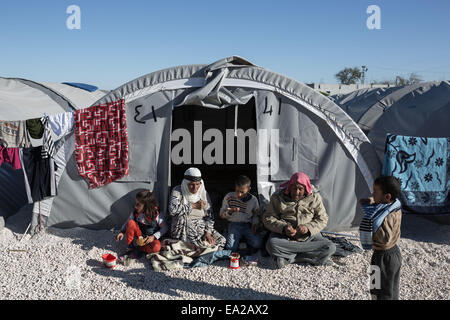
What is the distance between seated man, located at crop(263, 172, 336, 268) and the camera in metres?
4.23

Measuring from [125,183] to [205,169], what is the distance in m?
2.67

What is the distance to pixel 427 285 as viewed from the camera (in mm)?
3830

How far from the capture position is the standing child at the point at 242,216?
4609 millimetres

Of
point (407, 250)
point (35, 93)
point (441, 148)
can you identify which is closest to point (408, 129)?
point (441, 148)

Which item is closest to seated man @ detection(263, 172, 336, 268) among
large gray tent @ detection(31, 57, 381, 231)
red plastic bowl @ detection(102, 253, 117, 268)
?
large gray tent @ detection(31, 57, 381, 231)

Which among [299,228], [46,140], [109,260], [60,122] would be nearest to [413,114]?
[299,228]

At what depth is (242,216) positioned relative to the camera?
4676 mm

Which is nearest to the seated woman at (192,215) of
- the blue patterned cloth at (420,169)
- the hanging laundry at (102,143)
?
the hanging laundry at (102,143)

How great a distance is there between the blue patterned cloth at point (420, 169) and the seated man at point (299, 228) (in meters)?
1.33

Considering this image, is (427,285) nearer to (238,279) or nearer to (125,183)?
(238,279)

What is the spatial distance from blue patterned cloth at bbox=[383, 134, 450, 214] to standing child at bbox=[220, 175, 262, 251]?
1824mm

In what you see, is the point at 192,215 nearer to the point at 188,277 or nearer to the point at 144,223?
the point at 144,223

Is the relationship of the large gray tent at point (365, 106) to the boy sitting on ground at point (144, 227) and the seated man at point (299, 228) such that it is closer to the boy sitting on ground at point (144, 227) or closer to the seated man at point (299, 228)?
the seated man at point (299, 228)

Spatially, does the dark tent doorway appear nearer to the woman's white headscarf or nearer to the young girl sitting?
the woman's white headscarf
